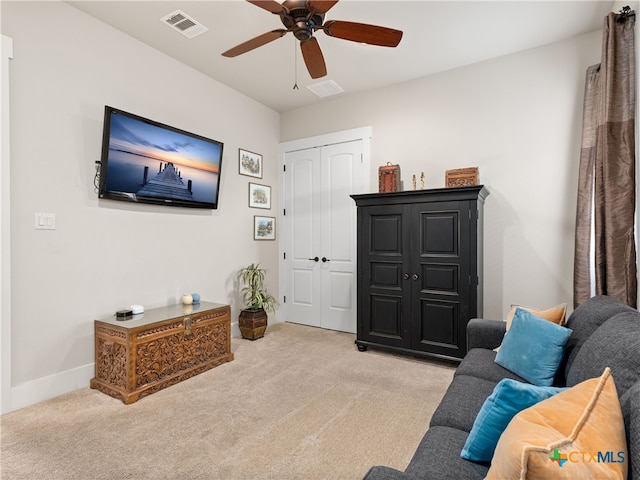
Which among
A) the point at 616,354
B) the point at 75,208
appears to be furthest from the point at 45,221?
the point at 616,354

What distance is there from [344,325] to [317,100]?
3.07 metres

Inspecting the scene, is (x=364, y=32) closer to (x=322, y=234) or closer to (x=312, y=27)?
(x=312, y=27)

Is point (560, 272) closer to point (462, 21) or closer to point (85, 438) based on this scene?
point (462, 21)

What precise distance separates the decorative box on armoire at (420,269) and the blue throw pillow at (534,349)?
113cm

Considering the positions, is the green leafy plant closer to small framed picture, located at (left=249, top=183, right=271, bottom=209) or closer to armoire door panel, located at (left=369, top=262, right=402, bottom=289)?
small framed picture, located at (left=249, top=183, right=271, bottom=209)

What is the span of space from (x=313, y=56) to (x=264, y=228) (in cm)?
277

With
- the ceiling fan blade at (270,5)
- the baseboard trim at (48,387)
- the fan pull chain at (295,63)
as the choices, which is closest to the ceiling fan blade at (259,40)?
the ceiling fan blade at (270,5)

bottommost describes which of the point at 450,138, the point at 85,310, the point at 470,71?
the point at 85,310

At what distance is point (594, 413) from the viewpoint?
83 cm

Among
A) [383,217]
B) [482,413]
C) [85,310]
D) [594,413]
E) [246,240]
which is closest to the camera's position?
[594,413]

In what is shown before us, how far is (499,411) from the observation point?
3.54 feet

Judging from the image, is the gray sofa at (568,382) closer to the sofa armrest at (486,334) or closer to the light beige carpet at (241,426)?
the sofa armrest at (486,334)

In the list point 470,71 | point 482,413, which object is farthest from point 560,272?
point 482,413

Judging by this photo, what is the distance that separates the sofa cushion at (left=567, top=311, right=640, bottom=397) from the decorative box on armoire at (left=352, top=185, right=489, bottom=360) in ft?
5.27
